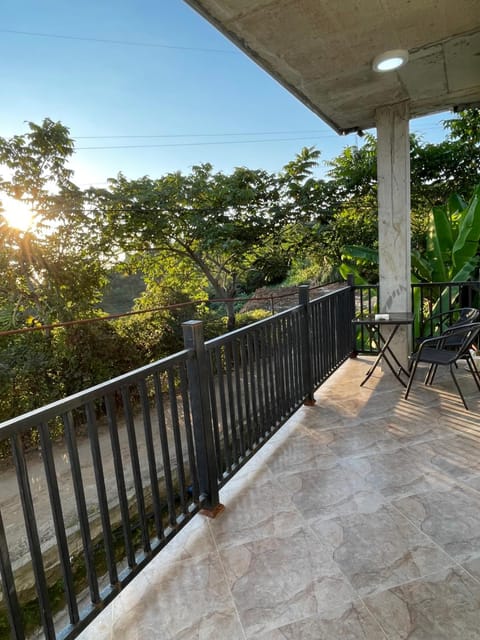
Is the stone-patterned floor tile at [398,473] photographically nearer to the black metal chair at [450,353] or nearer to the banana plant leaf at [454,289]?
the black metal chair at [450,353]

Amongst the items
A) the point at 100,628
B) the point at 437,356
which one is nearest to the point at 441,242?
the point at 437,356

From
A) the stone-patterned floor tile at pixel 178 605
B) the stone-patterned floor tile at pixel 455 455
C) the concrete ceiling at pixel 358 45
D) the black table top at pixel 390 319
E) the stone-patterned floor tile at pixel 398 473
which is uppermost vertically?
the concrete ceiling at pixel 358 45

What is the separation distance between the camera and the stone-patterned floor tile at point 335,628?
4.14ft

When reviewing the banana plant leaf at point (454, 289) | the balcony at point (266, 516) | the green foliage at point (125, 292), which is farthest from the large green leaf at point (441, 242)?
the green foliage at point (125, 292)

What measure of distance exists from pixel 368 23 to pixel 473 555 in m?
3.15

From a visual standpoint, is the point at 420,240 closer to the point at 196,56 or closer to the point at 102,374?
the point at 196,56

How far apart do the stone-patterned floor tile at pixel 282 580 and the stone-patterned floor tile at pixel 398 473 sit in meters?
0.61

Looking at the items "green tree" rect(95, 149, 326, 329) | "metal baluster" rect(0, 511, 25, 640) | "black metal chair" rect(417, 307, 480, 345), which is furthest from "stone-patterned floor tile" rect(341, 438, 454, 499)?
"green tree" rect(95, 149, 326, 329)

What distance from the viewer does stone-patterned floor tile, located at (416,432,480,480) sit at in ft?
7.12

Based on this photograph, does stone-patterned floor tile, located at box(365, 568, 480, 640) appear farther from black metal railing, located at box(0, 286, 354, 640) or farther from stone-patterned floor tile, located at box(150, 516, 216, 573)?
black metal railing, located at box(0, 286, 354, 640)

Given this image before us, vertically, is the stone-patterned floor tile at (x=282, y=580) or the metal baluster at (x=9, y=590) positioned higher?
the metal baluster at (x=9, y=590)

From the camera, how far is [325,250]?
9.90m

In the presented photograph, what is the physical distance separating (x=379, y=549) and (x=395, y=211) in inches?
129

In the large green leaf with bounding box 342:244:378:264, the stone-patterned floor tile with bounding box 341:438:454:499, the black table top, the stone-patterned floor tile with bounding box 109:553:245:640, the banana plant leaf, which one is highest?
the large green leaf with bounding box 342:244:378:264
